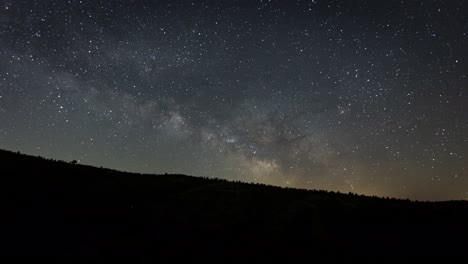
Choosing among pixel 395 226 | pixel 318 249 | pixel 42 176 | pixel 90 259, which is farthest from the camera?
pixel 42 176

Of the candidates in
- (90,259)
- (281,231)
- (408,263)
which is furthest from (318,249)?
(90,259)

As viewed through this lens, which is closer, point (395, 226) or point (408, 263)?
point (408, 263)

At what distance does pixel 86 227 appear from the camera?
21.9m

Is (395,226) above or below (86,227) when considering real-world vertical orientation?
above

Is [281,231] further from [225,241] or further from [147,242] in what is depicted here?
[147,242]

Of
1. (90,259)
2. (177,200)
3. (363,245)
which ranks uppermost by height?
(177,200)

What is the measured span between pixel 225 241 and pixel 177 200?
7759 millimetres

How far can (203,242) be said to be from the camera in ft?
70.4

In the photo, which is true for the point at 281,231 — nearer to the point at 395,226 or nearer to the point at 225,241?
the point at 225,241

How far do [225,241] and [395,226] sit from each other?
1390cm

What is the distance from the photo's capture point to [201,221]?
24688 mm

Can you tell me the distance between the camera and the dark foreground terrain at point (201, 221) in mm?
19969

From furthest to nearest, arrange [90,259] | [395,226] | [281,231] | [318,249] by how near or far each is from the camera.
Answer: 1. [395,226]
2. [281,231]
3. [318,249]
4. [90,259]

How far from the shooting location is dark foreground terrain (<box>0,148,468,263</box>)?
65.5ft
